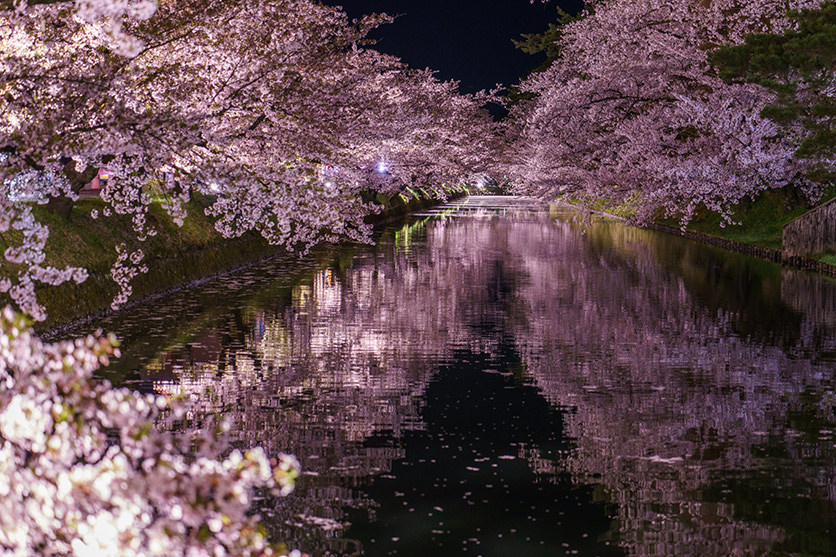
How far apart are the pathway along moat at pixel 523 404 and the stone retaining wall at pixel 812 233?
4.41 m

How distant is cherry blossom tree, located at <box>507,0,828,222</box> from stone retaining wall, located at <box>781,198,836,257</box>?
443cm

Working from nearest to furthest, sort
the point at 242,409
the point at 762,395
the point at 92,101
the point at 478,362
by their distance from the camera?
the point at 242,409 < the point at 762,395 < the point at 92,101 < the point at 478,362

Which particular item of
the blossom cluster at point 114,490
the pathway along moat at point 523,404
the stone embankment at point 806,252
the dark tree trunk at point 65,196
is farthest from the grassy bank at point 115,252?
the stone embankment at point 806,252

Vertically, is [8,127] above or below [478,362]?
above

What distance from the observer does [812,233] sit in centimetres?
2877

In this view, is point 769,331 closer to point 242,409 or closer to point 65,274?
point 242,409

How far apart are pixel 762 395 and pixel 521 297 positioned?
396 inches

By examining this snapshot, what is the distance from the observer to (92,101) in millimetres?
13211

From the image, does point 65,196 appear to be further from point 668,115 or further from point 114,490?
point 668,115

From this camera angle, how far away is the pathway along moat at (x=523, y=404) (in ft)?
24.6

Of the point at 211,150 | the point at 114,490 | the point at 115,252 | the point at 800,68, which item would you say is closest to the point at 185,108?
the point at 115,252

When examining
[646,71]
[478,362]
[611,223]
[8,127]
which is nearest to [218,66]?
[8,127]

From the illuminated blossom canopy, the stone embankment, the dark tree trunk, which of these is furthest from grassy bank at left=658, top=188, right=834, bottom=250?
the dark tree trunk

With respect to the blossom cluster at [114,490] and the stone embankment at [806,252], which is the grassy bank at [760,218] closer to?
the stone embankment at [806,252]
